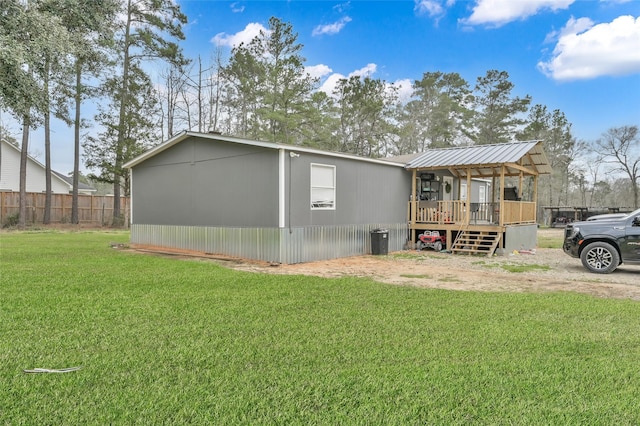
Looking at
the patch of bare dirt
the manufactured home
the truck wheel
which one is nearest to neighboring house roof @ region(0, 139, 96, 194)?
the manufactured home

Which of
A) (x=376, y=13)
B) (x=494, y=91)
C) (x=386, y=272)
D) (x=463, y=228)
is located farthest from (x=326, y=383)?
(x=494, y=91)

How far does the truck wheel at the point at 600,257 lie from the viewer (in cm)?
838

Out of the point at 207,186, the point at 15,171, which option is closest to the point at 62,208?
the point at 15,171

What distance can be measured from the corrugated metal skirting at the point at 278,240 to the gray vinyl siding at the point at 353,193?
0.79 feet

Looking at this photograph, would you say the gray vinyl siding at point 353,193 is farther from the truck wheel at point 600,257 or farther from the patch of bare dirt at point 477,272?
the truck wheel at point 600,257

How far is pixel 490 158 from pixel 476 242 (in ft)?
8.34

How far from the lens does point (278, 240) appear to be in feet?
31.3

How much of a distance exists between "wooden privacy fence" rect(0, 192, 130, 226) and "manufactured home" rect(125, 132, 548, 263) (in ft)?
41.8

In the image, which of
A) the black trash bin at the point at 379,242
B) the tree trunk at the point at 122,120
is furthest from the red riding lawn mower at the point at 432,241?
the tree trunk at the point at 122,120

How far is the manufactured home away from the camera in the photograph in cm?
984

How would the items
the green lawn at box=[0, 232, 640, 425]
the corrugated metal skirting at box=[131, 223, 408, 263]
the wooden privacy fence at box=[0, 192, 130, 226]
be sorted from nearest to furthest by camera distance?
the green lawn at box=[0, 232, 640, 425], the corrugated metal skirting at box=[131, 223, 408, 263], the wooden privacy fence at box=[0, 192, 130, 226]

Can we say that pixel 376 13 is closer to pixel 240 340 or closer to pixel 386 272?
pixel 386 272

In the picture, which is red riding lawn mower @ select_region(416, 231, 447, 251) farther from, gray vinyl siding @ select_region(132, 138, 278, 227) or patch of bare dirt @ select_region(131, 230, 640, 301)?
gray vinyl siding @ select_region(132, 138, 278, 227)

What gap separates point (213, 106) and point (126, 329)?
1031 inches
